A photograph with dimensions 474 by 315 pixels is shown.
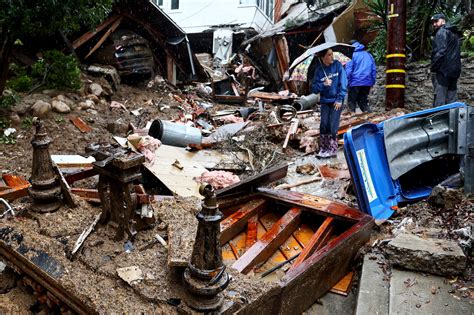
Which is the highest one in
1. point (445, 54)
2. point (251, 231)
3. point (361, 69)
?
point (445, 54)

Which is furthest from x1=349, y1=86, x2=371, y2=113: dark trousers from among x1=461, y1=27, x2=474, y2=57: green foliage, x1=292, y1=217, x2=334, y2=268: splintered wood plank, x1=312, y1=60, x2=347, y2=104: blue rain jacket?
x1=292, y1=217, x2=334, y2=268: splintered wood plank

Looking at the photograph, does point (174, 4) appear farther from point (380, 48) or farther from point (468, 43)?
point (468, 43)

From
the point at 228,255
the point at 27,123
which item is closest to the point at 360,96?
the point at 228,255

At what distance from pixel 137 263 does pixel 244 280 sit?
2.45 feet

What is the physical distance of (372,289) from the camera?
3.27 metres

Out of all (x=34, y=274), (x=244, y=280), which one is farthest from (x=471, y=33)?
(x=34, y=274)

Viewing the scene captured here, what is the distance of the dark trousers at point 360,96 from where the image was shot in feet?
33.0

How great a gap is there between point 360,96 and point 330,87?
376cm

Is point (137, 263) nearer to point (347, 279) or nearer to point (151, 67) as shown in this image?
point (347, 279)

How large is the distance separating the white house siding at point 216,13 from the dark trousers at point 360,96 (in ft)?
40.0

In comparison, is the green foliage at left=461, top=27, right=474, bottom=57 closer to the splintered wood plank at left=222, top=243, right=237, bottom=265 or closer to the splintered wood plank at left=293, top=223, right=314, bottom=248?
the splintered wood plank at left=293, top=223, right=314, bottom=248

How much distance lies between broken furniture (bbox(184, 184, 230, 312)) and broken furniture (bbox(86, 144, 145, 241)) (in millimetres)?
712

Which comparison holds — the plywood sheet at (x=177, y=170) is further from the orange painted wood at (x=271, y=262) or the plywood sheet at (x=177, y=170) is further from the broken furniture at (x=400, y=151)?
the broken furniture at (x=400, y=151)

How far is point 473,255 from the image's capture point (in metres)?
3.46
